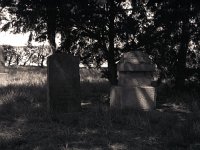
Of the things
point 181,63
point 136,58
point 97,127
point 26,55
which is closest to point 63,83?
point 136,58

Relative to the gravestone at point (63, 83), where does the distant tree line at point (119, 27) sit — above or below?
above

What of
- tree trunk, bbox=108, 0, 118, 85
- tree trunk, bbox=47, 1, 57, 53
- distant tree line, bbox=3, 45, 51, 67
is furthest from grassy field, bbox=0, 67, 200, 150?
distant tree line, bbox=3, 45, 51, 67

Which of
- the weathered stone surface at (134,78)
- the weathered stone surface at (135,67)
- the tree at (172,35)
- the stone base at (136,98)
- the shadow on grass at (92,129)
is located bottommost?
the shadow on grass at (92,129)

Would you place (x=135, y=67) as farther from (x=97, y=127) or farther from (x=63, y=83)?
(x=97, y=127)

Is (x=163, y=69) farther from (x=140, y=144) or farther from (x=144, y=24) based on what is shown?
(x=140, y=144)

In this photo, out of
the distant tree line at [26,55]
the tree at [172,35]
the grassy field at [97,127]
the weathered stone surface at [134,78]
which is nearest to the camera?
the grassy field at [97,127]

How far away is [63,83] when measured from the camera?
30.3ft

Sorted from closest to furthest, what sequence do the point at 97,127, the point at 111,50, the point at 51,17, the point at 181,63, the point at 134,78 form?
1. the point at 97,127
2. the point at 134,78
3. the point at 51,17
4. the point at 111,50
5. the point at 181,63

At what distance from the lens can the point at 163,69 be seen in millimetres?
11273

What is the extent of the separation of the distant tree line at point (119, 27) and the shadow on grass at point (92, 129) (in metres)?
2.10

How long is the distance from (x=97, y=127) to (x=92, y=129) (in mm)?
201

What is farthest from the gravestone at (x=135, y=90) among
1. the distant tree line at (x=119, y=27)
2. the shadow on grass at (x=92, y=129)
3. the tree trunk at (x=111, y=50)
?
the tree trunk at (x=111, y=50)

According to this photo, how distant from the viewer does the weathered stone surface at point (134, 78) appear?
31.6 feet

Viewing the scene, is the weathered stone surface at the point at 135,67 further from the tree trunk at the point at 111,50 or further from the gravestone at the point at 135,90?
the tree trunk at the point at 111,50
